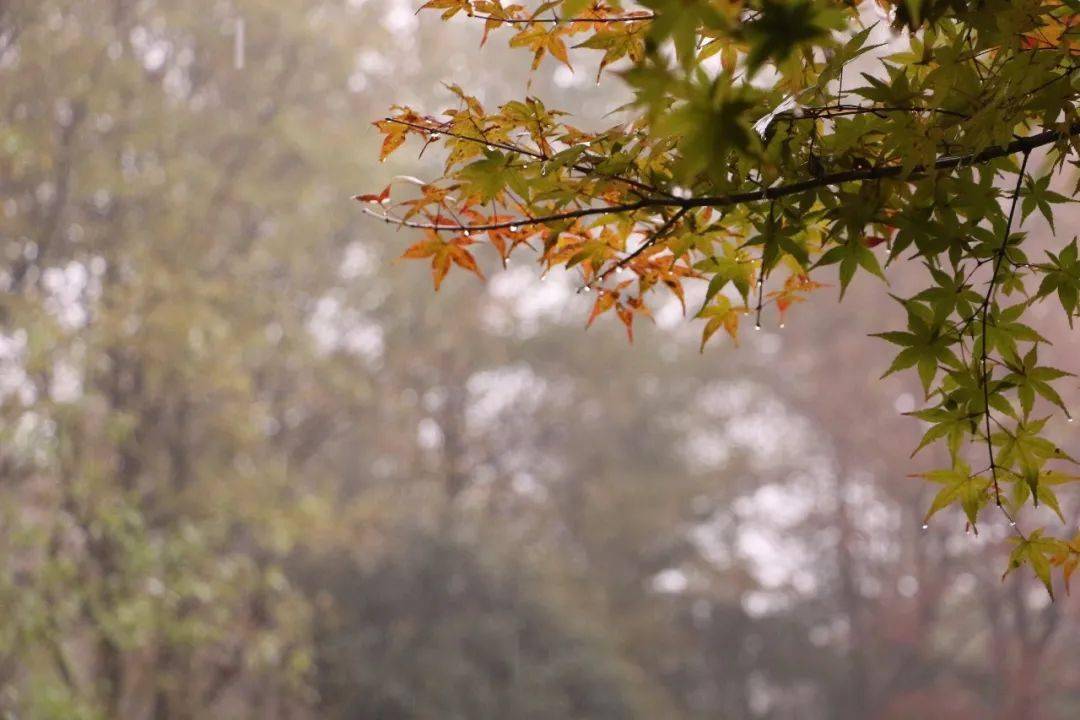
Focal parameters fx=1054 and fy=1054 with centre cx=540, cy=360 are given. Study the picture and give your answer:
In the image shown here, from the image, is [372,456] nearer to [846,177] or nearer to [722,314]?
[722,314]

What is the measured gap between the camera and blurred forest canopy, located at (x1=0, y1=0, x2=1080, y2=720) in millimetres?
6461

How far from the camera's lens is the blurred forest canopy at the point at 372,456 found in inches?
254

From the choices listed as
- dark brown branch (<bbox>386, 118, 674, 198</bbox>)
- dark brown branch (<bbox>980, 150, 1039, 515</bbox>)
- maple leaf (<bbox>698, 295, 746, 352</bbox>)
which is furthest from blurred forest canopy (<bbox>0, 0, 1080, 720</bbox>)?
dark brown branch (<bbox>386, 118, 674, 198</bbox>)

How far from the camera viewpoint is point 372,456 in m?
15.2

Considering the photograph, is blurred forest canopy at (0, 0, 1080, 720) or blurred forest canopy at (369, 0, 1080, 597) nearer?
blurred forest canopy at (369, 0, 1080, 597)

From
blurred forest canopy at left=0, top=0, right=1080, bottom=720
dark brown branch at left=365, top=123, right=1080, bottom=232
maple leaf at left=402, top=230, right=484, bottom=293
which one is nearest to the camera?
dark brown branch at left=365, top=123, right=1080, bottom=232

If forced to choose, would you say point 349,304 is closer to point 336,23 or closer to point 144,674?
point 336,23

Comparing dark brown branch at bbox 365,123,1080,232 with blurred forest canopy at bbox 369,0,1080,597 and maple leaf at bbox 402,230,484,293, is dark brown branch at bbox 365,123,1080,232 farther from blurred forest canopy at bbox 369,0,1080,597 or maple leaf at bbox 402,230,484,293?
maple leaf at bbox 402,230,484,293

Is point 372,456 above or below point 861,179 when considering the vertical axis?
above

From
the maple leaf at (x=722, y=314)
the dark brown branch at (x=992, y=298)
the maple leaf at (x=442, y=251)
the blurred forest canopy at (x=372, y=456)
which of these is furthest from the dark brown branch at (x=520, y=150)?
the blurred forest canopy at (x=372, y=456)

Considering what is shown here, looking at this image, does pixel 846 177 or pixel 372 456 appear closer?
pixel 846 177

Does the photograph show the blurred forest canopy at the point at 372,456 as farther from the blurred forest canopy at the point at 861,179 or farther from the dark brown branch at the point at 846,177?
the dark brown branch at the point at 846,177

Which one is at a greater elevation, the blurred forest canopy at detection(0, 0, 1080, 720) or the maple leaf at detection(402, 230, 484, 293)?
the blurred forest canopy at detection(0, 0, 1080, 720)

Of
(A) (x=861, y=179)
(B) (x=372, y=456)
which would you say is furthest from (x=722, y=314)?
(B) (x=372, y=456)
